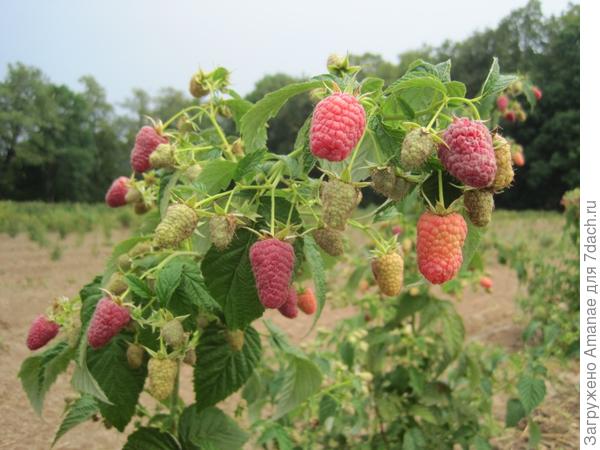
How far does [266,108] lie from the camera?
770 mm

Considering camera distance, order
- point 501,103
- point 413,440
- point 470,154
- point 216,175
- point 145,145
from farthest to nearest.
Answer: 1. point 501,103
2. point 413,440
3. point 145,145
4. point 216,175
5. point 470,154

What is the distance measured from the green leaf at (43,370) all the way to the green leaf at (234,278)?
1.18 feet

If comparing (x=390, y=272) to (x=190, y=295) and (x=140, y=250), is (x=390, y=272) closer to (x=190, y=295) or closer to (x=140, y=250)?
(x=190, y=295)

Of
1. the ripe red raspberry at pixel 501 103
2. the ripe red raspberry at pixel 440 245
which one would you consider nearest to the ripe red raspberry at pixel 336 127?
the ripe red raspberry at pixel 440 245

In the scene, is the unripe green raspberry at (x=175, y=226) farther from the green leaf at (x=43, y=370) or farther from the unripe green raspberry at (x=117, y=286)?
the green leaf at (x=43, y=370)

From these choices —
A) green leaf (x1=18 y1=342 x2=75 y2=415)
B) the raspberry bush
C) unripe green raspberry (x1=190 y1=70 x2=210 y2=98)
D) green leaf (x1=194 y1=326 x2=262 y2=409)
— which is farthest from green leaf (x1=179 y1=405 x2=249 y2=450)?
unripe green raspberry (x1=190 y1=70 x2=210 y2=98)

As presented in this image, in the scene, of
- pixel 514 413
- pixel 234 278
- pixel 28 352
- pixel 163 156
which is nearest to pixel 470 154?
pixel 234 278

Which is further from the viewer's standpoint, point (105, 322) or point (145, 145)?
point (145, 145)

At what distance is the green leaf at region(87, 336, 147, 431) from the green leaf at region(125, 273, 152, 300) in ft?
0.43

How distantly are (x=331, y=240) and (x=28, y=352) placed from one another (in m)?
1.29

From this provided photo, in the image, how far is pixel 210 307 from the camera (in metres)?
0.86

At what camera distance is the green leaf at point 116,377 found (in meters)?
0.95

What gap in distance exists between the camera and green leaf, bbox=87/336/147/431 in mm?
951

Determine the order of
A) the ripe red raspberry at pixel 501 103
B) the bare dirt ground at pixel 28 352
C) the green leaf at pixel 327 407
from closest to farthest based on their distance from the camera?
the bare dirt ground at pixel 28 352 < the green leaf at pixel 327 407 < the ripe red raspberry at pixel 501 103
